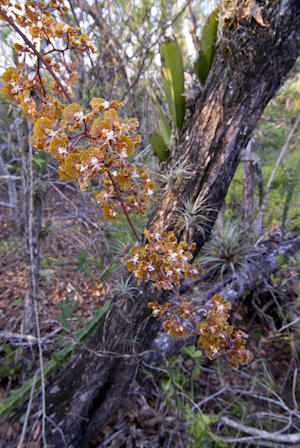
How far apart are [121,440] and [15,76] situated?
2044mm

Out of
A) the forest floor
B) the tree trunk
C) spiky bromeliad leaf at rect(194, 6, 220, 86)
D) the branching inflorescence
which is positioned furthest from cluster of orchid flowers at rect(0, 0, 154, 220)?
the tree trunk

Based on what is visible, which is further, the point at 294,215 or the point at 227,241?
the point at 294,215

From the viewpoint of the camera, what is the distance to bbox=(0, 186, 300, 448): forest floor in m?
1.39

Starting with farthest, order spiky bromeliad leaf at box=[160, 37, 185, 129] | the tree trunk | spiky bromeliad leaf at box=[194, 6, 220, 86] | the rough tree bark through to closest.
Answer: the tree trunk, spiky bromeliad leaf at box=[160, 37, 185, 129], spiky bromeliad leaf at box=[194, 6, 220, 86], the rough tree bark

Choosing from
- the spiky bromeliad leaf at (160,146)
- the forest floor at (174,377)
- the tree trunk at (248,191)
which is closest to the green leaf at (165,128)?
the spiky bromeliad leaf at (160,146)

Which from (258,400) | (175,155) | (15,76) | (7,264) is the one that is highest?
(15,76)

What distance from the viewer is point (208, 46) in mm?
990

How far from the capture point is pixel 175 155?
3.75 ft

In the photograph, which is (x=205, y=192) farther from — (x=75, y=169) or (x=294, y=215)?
(x=294, y=215)

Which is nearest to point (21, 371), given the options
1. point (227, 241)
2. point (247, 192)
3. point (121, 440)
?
point (121, 440)

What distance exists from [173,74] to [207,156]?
0.48m

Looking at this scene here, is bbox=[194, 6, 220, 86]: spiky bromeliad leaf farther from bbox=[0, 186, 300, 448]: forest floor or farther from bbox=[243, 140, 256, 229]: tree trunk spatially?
bbox=[243, 140, 256, 229]: tree trunk

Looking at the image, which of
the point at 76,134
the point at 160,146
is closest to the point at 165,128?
the point at 160,146

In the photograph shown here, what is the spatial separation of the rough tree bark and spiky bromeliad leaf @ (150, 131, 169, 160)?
0.12 m
